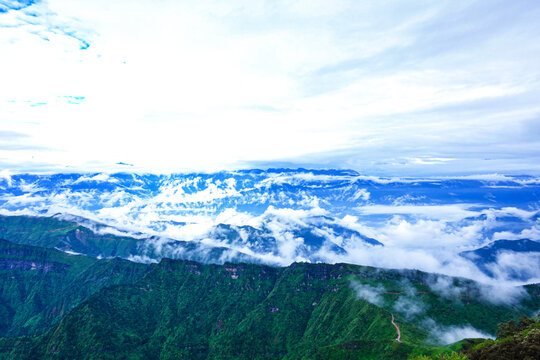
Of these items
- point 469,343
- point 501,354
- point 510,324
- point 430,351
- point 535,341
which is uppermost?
point 535,341

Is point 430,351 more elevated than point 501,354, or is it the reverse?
point 501,354

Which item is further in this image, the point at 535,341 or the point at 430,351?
the point at 430,351

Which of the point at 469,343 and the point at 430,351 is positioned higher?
the point at 469,343

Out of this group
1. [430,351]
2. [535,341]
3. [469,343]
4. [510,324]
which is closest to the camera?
[535,341]

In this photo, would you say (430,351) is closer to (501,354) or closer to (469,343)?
(469,343)

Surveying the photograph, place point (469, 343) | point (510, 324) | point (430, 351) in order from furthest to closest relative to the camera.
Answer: point (430, 351) < point (469, 343) < point (510, 324)

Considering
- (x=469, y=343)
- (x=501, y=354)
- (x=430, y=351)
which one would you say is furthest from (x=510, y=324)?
(x=501, y=354)

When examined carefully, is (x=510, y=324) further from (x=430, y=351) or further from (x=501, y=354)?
(x=501, y=354)

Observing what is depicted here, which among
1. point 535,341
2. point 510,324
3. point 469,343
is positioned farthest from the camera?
point 469,343

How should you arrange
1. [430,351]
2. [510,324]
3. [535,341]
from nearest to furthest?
[535,341] < [510,324] < [430,351]

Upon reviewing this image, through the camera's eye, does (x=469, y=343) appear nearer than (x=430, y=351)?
Yes
